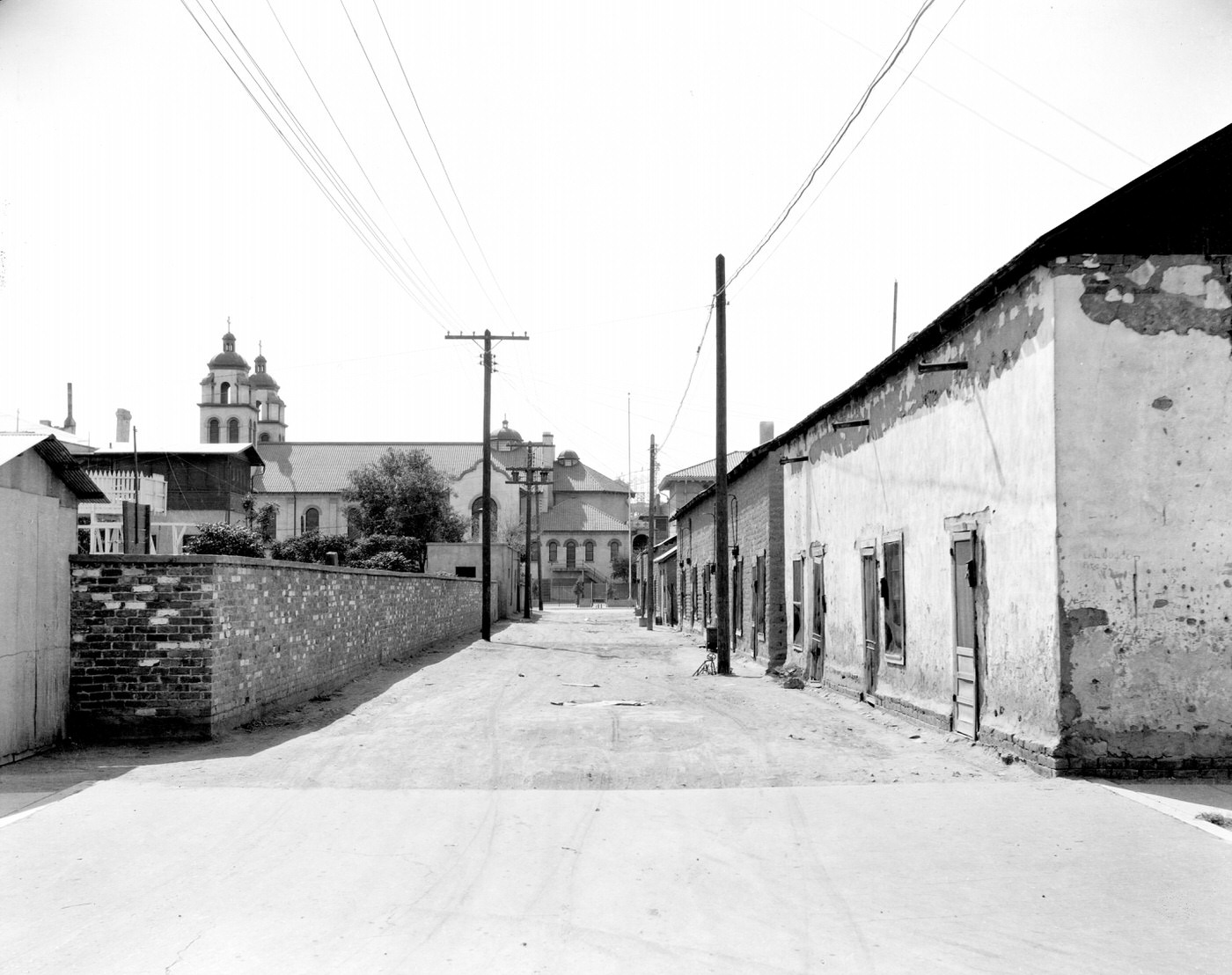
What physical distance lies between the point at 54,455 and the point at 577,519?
82.6 metres

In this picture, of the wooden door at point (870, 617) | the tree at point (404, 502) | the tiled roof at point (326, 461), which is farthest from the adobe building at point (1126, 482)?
the tiled roof at point (326, 461)

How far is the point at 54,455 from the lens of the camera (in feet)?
31.6

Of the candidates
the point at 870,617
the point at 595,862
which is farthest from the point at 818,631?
the point at 595,862

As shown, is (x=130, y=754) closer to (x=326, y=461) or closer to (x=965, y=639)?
(x=965, y=639)

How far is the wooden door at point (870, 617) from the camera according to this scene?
1420 centimetres

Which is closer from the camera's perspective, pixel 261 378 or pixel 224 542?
pixel 224 542

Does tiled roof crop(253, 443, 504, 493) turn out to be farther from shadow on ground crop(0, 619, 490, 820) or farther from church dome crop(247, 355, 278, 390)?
shadow on ground crop(0, 619, 490, 820)

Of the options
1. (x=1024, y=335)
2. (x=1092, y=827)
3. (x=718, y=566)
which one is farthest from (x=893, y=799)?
(x=718, y=566)

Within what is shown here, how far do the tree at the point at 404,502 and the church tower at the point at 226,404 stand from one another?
2808 cm

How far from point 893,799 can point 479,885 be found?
11.6ft

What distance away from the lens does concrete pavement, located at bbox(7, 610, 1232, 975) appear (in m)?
4.84

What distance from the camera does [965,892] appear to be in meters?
5.65

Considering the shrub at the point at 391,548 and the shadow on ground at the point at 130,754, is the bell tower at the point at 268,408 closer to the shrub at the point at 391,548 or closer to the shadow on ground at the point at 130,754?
the shrub at the point at 391,548

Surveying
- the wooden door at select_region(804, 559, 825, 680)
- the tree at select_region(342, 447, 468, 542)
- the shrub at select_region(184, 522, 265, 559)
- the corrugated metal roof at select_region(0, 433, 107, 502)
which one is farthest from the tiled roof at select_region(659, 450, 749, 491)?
the corrugated metal roof at select_region(0, 433, 107, 502)
